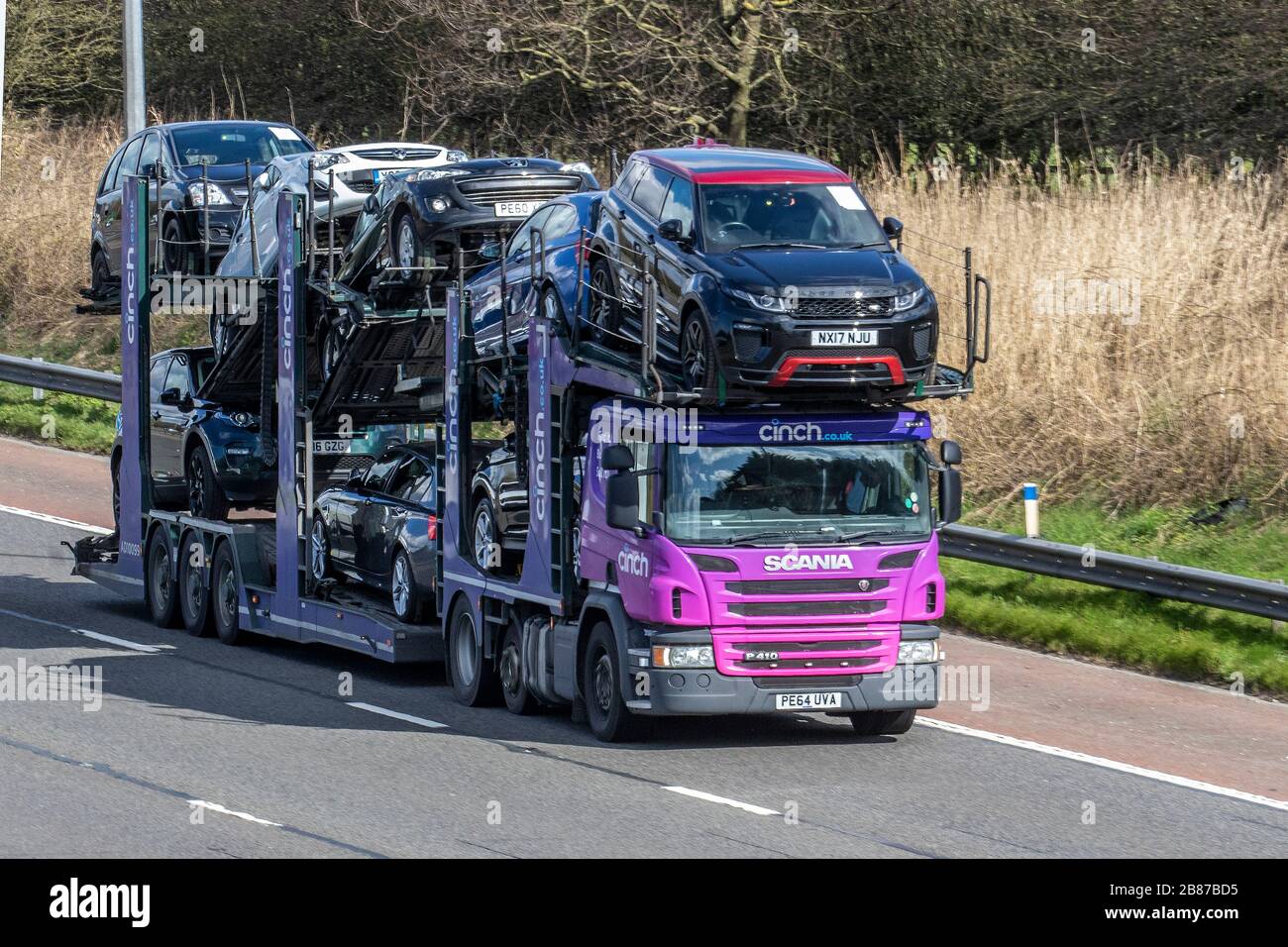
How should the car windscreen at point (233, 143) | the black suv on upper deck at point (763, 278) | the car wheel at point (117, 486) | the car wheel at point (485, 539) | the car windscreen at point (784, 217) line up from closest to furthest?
1. the black suv on upper deck at point (763, 278)
2. the car windscreen at point (784, 217)
3. the car wheel at point (485, 539)
4. the car wheel at point (117, 486)
5. the car windscreen at point (233, 143)

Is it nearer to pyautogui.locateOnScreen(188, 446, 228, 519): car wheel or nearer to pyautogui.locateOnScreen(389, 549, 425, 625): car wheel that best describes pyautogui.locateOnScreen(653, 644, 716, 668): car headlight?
pyautogui.locateOnScreen(389, 549, 425, 625): car wheel

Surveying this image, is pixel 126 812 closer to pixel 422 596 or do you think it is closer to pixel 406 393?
pixel 422 596

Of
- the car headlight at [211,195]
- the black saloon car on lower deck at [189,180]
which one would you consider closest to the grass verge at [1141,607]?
the black saloon car on lower deck at [189,180]

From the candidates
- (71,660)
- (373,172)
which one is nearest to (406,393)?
(373,172)

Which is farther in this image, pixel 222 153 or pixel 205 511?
pixel 222 153

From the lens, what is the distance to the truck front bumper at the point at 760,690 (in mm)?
12461

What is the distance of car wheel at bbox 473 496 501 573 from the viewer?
14656mm

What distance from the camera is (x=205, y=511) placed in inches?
741

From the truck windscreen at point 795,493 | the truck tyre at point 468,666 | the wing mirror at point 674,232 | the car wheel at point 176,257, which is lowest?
the truck tyre at point 468,666

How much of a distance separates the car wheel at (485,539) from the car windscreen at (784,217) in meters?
3.03

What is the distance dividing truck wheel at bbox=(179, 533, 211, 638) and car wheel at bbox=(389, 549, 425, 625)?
286cm

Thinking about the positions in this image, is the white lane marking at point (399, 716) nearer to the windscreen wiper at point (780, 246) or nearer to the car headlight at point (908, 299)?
the windscreen wiper at point (780, 246)
